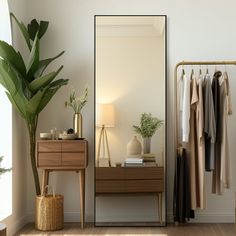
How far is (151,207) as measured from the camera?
17.0ft

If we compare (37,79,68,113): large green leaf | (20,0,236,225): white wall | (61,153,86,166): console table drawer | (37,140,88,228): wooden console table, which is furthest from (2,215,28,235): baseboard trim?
(37,79,68,113): large green leaf

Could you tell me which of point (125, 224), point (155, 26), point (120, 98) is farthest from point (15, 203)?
point (155, 26)

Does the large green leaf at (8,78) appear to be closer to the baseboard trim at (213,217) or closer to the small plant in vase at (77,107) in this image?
the small plant in vase at (77,107)

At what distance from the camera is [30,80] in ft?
15.8

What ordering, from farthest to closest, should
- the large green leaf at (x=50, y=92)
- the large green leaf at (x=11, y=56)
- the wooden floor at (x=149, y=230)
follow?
1. the large green leaf at (x=50, y=92)
2. the wooden floor at (x=149, y=230)
3. the large green leaf at (x=11, y=56)

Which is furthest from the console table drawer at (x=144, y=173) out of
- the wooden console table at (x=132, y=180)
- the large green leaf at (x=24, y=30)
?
the large green leaf at (x=24, y=30)

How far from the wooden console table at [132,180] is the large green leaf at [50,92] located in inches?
36.6

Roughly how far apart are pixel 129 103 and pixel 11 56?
53.3 inches

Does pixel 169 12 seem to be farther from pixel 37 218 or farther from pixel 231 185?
pixel 37 218

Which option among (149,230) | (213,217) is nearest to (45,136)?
(149,230)

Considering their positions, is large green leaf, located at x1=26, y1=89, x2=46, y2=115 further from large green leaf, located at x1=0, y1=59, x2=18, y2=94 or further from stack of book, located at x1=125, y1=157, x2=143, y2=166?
stack of book, located at x1=125, y1=157, x2=143, y2=166

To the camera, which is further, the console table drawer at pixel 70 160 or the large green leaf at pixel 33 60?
the console table drawer at pixel 70 160

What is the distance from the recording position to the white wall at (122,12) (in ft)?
17.0

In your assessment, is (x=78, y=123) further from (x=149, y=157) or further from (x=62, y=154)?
(x=149, y=157)
